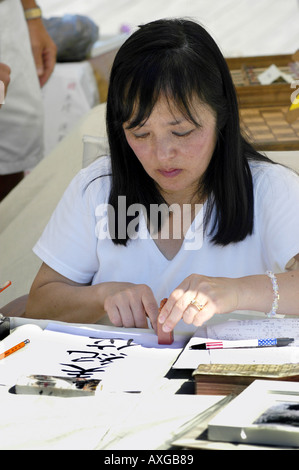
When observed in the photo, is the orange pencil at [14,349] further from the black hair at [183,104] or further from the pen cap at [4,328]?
the black hair at [183,104]

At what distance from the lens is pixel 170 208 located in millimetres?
1717

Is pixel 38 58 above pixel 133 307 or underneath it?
above

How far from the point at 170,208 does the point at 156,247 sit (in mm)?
102

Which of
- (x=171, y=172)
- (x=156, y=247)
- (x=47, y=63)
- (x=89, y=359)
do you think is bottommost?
(x=89, y=359)

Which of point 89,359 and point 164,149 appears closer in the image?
point 89,359

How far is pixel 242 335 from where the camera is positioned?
51.2 inches

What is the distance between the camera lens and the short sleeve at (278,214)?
160cm

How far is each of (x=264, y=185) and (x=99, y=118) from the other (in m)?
1.37

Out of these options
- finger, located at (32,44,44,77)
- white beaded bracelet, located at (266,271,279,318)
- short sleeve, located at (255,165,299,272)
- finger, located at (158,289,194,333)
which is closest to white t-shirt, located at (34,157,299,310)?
short sleeve, located at (255,165,299,272)

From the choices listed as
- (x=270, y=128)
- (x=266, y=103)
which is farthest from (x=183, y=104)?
(x=266, y=103)

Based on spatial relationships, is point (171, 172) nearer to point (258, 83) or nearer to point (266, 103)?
point (266, 103)

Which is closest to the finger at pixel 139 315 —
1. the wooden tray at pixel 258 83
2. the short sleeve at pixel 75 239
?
the short sleeve at pixel 75 239

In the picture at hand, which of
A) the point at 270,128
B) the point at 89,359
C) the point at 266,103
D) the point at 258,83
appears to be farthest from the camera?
the point at 258,83
